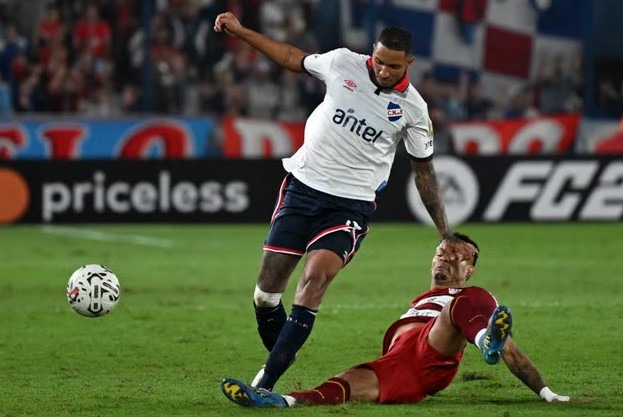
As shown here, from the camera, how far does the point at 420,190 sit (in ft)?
25.2

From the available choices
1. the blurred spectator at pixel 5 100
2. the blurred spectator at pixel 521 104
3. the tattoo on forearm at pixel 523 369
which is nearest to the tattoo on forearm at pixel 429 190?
the tattoo on forearm at pixel 523 369

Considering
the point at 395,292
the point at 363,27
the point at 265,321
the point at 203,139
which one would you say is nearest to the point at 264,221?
the point at 203,139

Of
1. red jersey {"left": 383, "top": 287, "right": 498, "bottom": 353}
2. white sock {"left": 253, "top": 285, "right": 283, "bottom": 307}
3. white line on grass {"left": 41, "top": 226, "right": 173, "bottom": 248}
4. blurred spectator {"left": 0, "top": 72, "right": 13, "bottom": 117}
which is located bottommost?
white line on grass {"left": 41, "top": 226, "right": 173, "bottom": 248}

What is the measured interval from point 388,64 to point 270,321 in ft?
5.48

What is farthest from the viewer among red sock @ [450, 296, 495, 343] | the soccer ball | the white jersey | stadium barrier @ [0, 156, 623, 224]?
stadium barrier @ [0, 156, 623, 224]

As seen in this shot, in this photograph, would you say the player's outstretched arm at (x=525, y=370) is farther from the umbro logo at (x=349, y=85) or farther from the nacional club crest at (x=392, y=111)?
the umbro logo at (x=349, y=85)

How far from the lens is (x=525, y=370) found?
6.79 m

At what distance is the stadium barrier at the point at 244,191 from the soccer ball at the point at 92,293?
1114 cm

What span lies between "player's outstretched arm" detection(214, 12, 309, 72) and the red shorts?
1710 millimetres

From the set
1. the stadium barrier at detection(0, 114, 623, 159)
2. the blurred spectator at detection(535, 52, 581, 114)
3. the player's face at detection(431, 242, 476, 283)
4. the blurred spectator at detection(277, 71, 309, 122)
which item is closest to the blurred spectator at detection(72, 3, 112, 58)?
the stadium barrier at detection(0, 114, 623, 159)

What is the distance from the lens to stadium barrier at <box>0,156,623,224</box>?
19.3 m

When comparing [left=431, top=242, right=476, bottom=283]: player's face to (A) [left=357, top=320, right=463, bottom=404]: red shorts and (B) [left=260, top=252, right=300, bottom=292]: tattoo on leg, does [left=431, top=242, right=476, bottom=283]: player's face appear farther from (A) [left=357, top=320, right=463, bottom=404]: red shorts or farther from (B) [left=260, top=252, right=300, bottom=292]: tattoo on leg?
(B) [left=260, top=252, right=300, bottom=292]: tattoo on leg

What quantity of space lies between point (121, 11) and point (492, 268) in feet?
32.9

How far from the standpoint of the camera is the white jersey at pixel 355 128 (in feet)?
24.7
